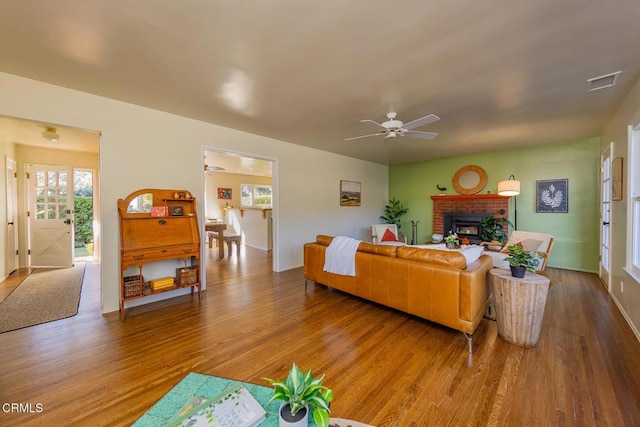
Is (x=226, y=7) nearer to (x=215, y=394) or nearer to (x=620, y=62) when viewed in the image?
(x=215, y=394)

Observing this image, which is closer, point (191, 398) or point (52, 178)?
point (191, 398)

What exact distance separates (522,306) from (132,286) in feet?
13.4

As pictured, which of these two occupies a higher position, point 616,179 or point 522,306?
point 616,179

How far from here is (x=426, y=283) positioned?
2.52 m

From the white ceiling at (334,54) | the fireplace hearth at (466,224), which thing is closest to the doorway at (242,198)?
the white ceiling at (334,54)

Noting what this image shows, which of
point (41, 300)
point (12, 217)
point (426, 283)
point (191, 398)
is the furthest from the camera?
point (12, 217)

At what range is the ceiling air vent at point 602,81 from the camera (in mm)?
2443

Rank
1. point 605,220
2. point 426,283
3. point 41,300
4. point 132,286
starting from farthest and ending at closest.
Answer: point 605,220 → point 41,300 → point 132,286 → point 426,283

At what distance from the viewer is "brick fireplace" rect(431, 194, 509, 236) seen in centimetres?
557

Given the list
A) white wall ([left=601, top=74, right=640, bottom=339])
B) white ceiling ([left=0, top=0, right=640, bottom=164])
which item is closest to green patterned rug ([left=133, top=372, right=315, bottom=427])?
white ceiling ([left=0, top=0, right=640, bottom=164])

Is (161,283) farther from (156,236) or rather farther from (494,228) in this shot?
(494,228)

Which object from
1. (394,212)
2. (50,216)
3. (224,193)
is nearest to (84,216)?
(50,216)

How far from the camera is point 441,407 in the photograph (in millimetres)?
1622

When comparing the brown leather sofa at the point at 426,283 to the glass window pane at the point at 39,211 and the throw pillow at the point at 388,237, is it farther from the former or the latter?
the glass window pane at the point at 39,211
